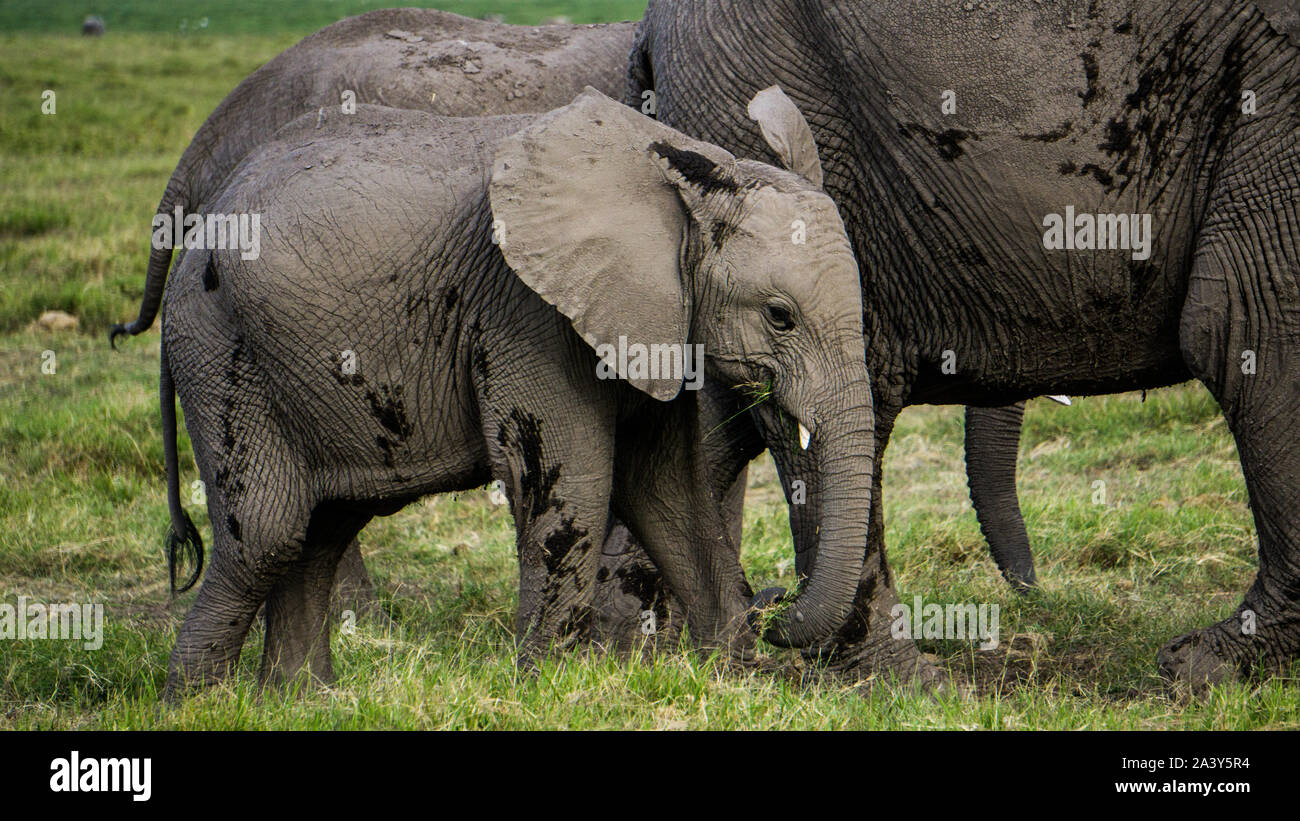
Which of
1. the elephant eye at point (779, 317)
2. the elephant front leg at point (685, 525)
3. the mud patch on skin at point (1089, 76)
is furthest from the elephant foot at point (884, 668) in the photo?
the mud patch on skin at point (1089, 76)

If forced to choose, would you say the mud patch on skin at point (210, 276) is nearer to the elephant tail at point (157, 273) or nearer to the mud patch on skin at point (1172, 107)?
the elephant tail at point (157, 273)

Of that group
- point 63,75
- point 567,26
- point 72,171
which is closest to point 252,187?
point 567,26

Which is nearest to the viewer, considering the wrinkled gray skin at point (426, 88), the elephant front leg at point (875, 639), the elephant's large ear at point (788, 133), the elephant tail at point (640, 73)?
the elephant's large ear at point (788, 133)

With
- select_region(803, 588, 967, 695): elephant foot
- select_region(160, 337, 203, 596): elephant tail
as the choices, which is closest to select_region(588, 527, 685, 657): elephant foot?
select_region(803, 588, 967, 695): elephant foot

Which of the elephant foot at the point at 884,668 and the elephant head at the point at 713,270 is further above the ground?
the elephant head at the point at 713,270

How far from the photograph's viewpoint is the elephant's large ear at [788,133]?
4.39m

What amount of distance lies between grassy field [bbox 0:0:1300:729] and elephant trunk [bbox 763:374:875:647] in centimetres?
34

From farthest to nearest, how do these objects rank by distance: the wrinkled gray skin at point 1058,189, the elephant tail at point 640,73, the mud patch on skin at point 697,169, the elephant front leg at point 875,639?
the elephant tail at point 640,73
the elephant front leg at point 875,639
the wrinkled gray skin at point 1058,189
the mud patch on skin at point 697,169

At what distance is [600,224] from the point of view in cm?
428

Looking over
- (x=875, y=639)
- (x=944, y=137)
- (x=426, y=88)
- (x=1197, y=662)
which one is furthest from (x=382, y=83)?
(x=1197, y=662)

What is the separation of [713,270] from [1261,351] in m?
1.65

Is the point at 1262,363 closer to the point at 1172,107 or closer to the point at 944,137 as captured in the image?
the point at 1172,107

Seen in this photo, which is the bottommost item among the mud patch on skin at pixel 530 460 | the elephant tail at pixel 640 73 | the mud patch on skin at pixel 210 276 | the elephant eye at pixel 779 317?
the mud patch on skin at pixel 530 460

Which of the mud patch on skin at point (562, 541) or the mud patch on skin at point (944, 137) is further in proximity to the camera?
the mud patch on skin at point (944, 137)
